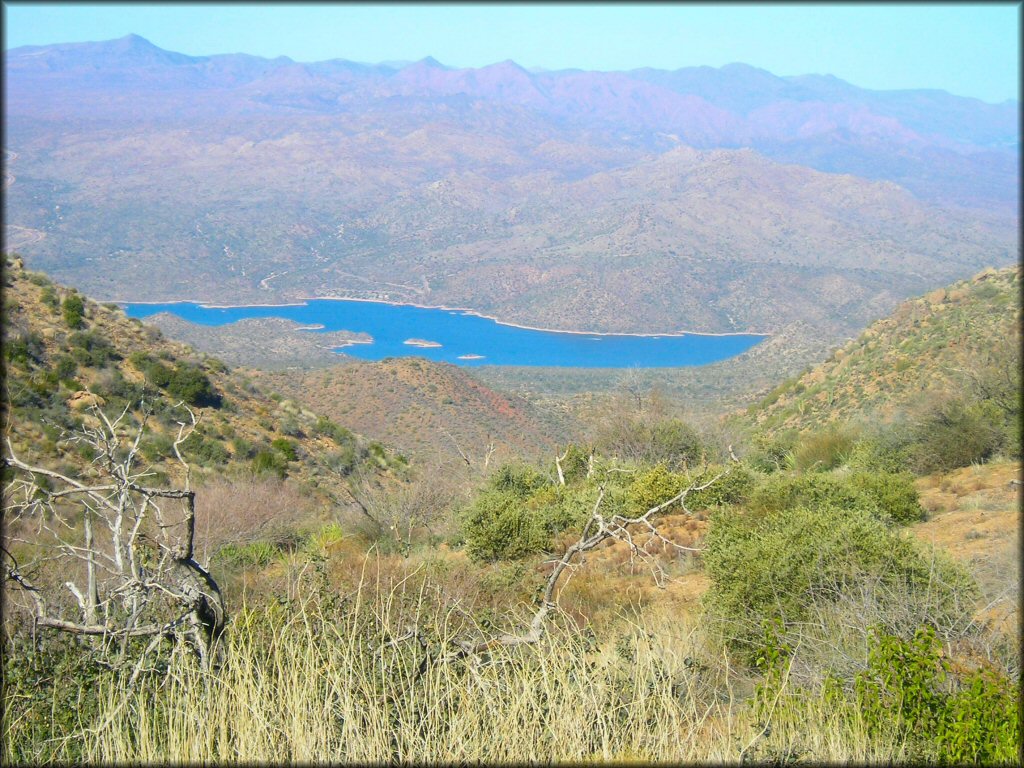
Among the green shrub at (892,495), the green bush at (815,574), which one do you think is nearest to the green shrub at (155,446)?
the green bush at (815,574)

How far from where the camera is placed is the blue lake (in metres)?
91.4

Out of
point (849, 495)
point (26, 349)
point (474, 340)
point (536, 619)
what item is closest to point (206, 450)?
point (26, 349)

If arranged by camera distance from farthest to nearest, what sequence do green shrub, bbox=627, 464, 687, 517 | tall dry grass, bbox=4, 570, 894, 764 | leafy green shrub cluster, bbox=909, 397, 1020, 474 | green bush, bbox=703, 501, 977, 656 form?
1. leafy green shrub cluster, bbox=909, 397, 1020, 474
2. green shrub, bbox=627, 464, 687, 517
3. green bush, bbox=703, 501, 977, 656
4. tall dry grass, bbox=4, 570, 894, 764

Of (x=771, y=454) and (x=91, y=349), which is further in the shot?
(x=91, y=349)

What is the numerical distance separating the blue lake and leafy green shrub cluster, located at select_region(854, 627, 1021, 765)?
7589 centimetres

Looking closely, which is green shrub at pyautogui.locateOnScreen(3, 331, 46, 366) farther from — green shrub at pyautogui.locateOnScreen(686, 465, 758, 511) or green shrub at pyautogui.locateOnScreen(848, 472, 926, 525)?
green shrub at pyautogui.locateOnScreen(848, 472, 926, 525)

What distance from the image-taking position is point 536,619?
465cm

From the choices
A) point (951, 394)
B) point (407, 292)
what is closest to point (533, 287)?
point (407, 292)

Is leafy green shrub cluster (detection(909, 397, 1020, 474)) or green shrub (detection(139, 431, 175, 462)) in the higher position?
leafy green shrub cluster (detection(909, 397, 1020, 474))

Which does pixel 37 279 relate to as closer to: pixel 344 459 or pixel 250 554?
pixel 344 459

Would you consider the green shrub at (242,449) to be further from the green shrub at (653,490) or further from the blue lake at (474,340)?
the blue lake at (474,340)

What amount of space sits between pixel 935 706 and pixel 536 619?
96.2 inches

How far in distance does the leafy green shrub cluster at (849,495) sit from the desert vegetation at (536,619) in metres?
0.06

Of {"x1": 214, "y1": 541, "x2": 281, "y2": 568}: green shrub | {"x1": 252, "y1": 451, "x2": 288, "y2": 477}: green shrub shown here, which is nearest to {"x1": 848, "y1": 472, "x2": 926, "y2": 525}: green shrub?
{"x1": 214, "y1": 541, "x2": 281, "y2": 568}: green shrub
